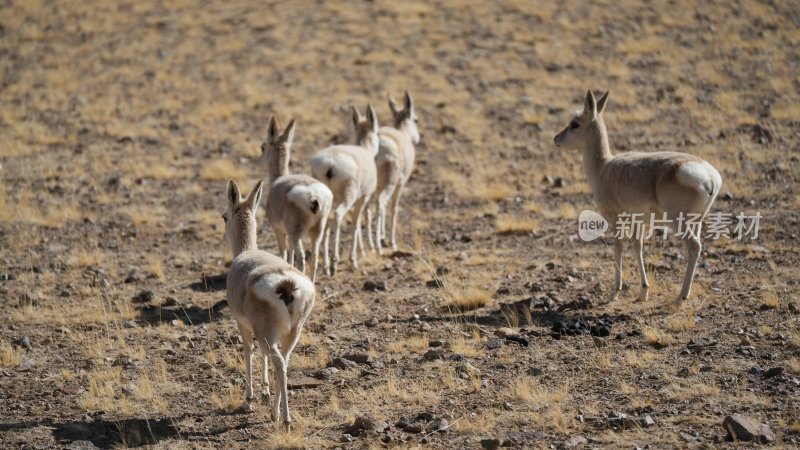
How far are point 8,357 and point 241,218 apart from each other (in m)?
3.03

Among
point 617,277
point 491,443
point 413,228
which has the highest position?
point 413,228

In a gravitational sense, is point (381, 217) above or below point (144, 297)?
above

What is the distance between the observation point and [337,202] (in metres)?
11.9

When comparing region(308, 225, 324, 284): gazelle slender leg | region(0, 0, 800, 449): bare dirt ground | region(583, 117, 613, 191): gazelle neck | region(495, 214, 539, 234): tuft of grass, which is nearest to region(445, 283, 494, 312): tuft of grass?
region(0, 0, 800, 449): bare dirt ground

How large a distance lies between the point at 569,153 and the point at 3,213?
1080 centimetres

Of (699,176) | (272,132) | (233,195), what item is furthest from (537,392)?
(272,132)

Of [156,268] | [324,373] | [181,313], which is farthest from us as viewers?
[156,268]

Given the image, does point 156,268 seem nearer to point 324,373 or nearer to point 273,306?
point 324,373

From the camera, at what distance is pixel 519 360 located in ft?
29.4

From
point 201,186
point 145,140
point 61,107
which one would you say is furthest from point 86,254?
point 61,107

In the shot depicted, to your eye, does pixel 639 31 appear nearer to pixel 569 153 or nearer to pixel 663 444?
pixel 569 153

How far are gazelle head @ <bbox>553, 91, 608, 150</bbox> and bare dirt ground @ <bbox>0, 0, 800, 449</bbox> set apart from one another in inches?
67.2

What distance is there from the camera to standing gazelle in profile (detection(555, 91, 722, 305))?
31.8 ft

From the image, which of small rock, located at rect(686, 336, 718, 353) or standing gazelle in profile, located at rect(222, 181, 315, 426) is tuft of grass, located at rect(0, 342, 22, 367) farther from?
small rock, located at rect(686, 336, 718, 353)
